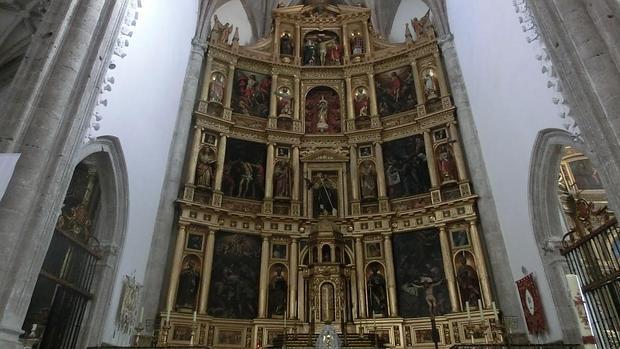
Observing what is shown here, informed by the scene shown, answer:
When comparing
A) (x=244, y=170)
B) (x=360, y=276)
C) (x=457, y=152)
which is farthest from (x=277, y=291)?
(x=457, y=152)

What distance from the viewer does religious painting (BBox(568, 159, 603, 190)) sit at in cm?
1578

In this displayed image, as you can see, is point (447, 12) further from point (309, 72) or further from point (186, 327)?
point (186, 327)

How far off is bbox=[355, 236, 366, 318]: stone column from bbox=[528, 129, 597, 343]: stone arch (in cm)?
574

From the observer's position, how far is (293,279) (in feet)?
47.8

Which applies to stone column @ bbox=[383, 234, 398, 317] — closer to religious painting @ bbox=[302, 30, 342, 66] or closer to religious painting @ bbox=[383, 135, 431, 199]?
religious painting @ bbox=[383, 135, 431, 199]

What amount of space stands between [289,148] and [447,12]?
8610 mm

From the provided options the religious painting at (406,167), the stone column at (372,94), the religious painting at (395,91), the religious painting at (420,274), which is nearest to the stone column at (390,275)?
the religious painting at (420,274)

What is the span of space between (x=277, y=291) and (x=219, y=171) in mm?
4848

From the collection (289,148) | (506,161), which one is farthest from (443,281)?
(289,148)

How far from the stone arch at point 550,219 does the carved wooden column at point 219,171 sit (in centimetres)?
993

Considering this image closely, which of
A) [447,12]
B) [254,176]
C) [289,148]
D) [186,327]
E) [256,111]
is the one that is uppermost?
[447,12]

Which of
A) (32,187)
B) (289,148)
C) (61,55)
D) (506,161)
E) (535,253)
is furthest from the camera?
(289,148)

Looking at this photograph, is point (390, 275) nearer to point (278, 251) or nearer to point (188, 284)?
point (278, 251)

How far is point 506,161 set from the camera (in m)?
12.5
